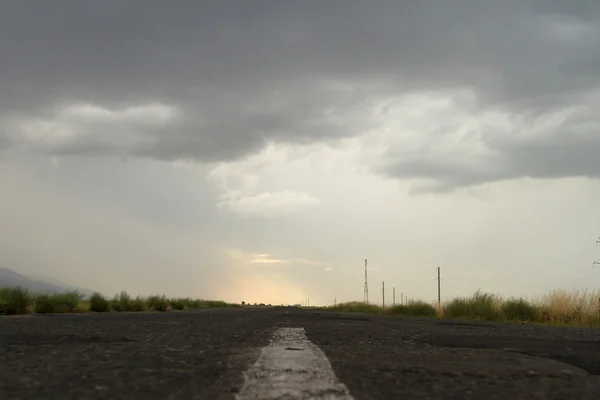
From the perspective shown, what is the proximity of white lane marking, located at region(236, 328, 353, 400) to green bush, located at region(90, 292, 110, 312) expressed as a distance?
19.2 meters

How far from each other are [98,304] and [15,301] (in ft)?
16.1

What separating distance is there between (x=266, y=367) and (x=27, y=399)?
4.07 feet

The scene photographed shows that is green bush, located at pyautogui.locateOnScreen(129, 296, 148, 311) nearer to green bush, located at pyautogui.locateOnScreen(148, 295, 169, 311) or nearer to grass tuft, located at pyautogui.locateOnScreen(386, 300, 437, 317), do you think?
green bush, located at pyautogui.locateOnScreen(148, 295, 169, 311)

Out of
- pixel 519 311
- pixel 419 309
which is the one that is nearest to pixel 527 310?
pixel 519 311

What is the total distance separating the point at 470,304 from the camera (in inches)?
983

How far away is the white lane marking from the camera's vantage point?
7.50ft

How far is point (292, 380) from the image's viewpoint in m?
2.66

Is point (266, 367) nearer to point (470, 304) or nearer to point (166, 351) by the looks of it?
point (166, 351)

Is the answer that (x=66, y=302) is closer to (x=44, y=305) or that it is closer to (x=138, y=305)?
(x=44, y=305)

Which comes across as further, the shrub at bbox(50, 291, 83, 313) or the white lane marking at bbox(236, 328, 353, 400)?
the shrub at bbox(50, 291, 83, 313)

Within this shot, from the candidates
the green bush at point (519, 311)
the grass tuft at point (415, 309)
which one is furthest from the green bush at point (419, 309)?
the green bush at point (519, 311)

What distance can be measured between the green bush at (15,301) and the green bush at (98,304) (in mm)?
3349

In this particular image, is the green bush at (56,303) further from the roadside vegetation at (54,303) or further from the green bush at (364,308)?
the green bush at (364,308)

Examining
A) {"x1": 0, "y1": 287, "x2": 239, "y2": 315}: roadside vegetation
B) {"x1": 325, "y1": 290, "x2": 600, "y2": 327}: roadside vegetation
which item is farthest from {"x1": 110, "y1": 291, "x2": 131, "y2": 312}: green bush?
{"x1": 325, "y1": 290, "x2": 600, "y2": 327}: roadside vegetation
